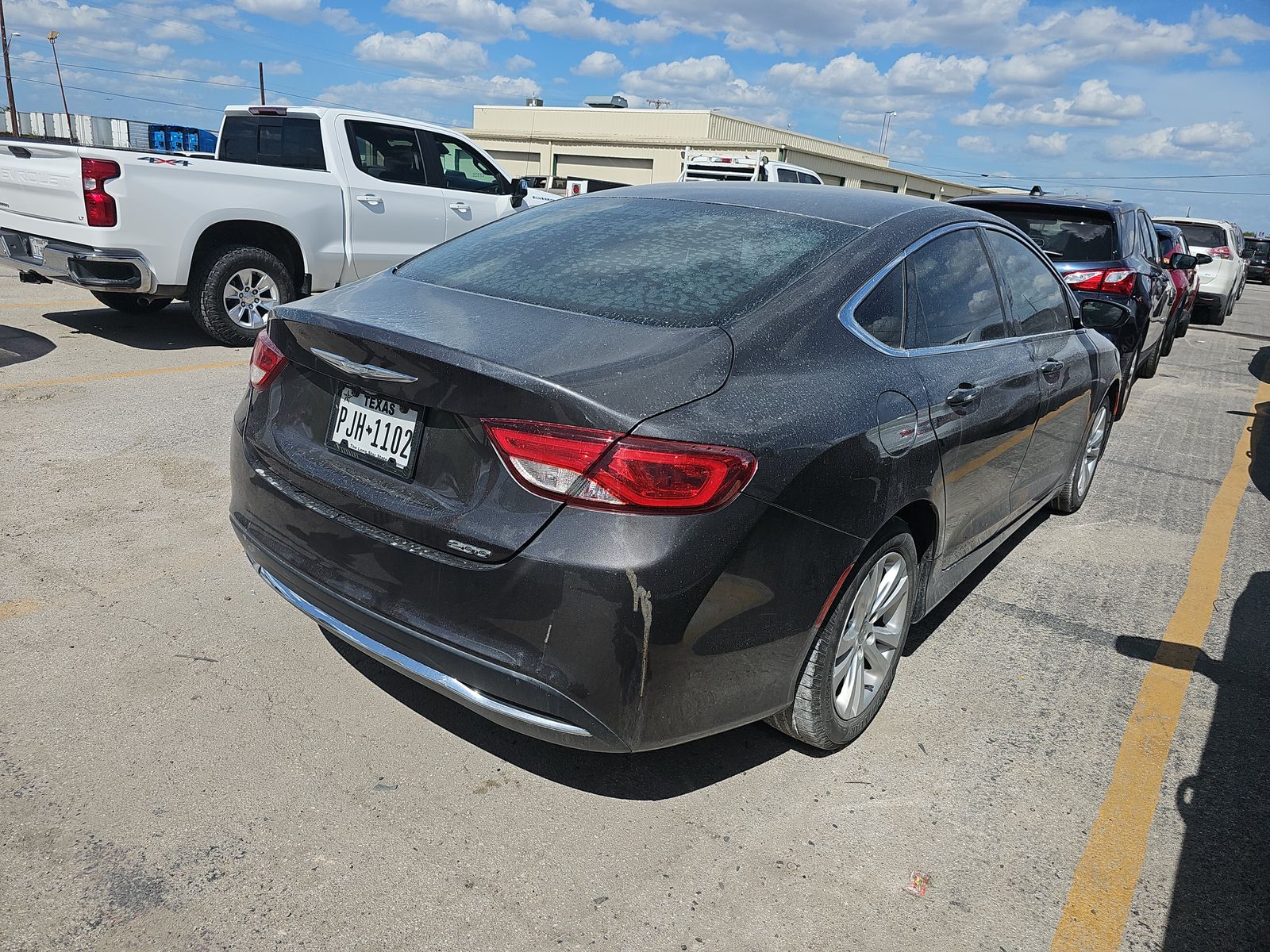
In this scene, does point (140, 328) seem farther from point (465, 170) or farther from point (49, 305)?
point (465, 170)

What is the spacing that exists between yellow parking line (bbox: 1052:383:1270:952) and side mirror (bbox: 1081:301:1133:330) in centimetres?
132

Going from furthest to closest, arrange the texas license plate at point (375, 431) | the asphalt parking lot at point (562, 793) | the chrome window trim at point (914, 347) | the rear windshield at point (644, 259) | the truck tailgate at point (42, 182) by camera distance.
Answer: the truck tailgate at point (42, 182), the chrome window trim at point (914, 347), the rear windshield at point (644, 259), the texas license plate at point (375, 431), the asphalt parking lot at point (562, 793)

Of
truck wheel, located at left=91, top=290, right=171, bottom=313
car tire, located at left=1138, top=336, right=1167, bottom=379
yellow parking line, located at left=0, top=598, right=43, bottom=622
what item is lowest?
car tire, located at left=1138, top=336, right=1167, bottom=379

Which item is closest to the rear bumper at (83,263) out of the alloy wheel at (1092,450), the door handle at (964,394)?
the door handle at (964,394)

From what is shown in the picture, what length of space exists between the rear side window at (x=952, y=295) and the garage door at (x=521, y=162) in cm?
4935

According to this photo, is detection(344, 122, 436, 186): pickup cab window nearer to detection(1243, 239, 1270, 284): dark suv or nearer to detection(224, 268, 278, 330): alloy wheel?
detection(224, 268, 278, 330): alloy wheel

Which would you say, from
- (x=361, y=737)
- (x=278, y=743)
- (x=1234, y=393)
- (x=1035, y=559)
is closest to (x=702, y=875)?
(x=361, y=737)

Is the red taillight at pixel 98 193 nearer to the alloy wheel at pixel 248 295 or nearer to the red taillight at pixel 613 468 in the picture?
the alloy wheel at pixel 248 295

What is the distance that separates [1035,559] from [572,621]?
3491mm

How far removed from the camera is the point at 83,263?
698 cm

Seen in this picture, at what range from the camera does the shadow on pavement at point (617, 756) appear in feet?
9.27

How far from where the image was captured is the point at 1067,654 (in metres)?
3.91

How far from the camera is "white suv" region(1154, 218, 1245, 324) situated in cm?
1778

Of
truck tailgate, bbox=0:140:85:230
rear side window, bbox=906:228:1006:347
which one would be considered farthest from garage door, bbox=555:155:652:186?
rear side window, bbox=906:228:1006:347
